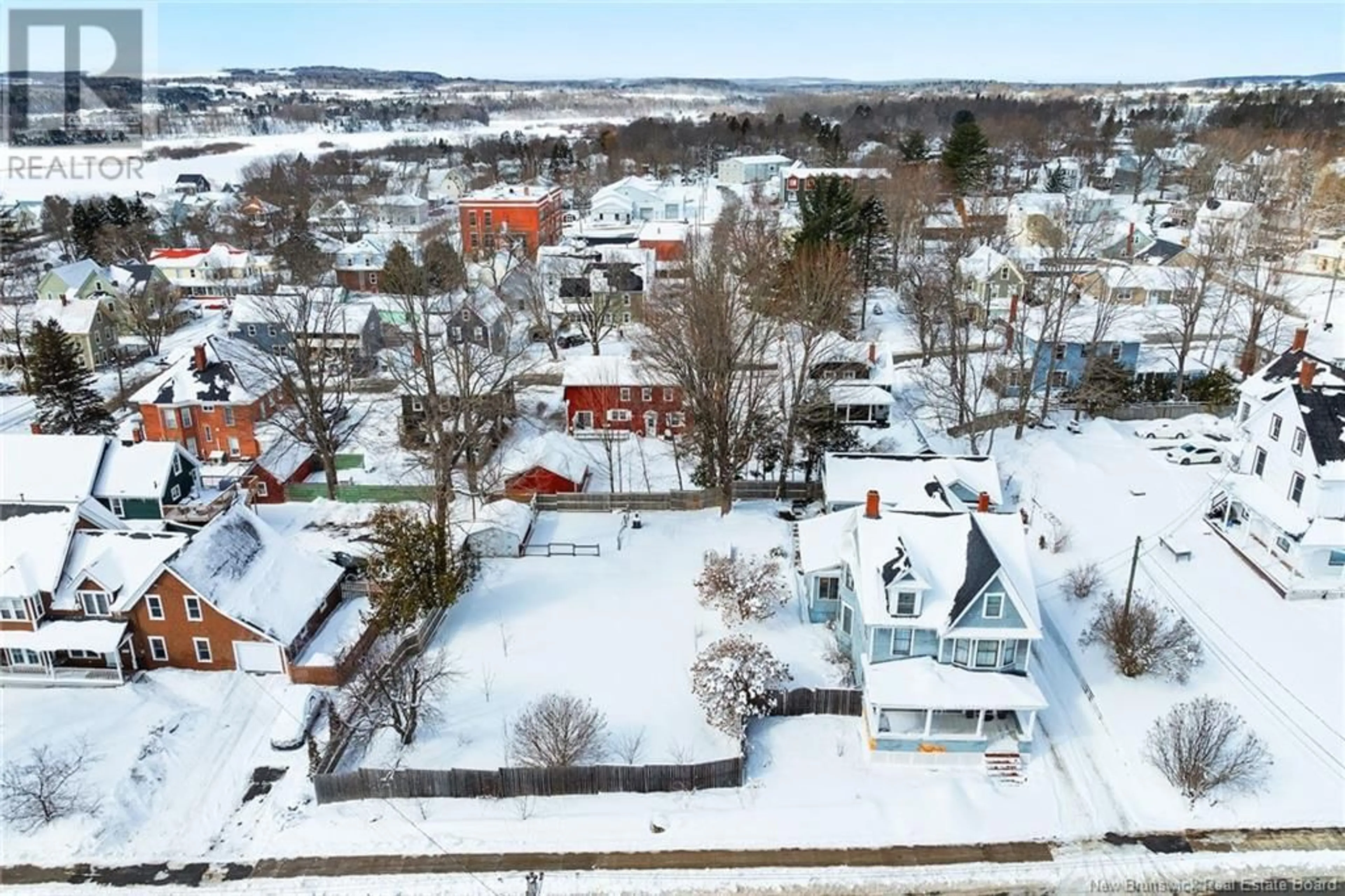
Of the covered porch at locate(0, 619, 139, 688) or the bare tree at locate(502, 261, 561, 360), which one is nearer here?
the covered porch at locate(0, 619, 139, 688)

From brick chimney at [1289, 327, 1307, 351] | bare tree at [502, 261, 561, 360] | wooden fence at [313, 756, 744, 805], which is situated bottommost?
wooden fence at [313, 756, 744, 805]

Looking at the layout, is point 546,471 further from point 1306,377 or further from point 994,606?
point 1306,377

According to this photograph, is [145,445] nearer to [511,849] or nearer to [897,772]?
[511,849]

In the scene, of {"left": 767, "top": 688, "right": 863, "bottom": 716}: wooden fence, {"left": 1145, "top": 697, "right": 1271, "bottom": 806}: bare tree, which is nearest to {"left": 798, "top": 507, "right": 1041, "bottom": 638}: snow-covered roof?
{"left": 767, "top": 688, "right": 863, "bottom": 716}: wooden fence

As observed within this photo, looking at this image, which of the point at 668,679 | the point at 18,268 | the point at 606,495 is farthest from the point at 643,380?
the point at 18,268

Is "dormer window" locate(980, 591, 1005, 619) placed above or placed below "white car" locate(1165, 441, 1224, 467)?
below

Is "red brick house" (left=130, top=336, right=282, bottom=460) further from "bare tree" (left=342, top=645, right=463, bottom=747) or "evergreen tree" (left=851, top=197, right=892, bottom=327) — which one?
"evergreen tree" (left=851, top=197, right=892, bottom=327)

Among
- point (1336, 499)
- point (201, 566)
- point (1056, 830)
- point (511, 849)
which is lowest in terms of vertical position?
point (511, 849)
